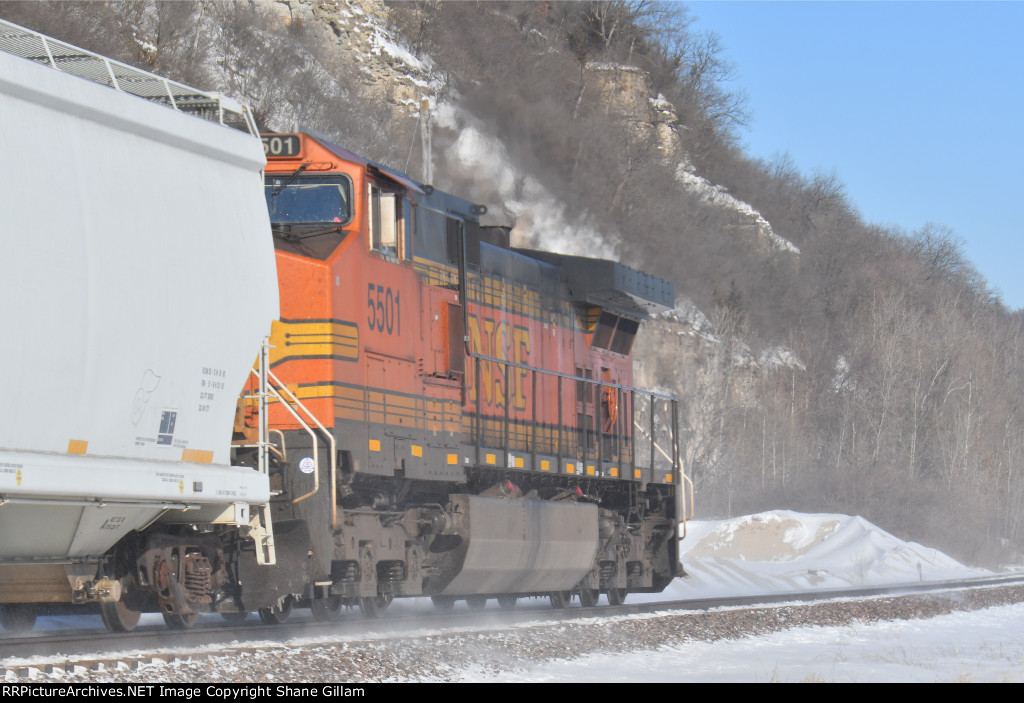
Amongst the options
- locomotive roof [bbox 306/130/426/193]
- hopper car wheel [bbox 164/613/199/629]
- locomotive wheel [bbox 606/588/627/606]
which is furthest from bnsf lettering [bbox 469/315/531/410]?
hopper car wheel [bbox 164/613/199/629]

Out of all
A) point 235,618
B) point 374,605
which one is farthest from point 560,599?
point 235,618

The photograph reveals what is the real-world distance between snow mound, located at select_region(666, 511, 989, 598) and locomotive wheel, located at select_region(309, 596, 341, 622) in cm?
1338

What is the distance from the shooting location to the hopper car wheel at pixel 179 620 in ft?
32.1

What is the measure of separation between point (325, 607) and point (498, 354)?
4031mm

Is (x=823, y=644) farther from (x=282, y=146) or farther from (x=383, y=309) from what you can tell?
(x=282, y=146)

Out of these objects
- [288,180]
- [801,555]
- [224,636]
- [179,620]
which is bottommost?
[801,555]

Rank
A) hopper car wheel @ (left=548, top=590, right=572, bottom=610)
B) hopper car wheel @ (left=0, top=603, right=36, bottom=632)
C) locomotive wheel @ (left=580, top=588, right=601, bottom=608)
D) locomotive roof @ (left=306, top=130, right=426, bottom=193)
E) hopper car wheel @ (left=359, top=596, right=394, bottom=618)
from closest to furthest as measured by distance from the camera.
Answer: hopper car wheel @ (left=0, top=603, right=36, bottom=632) < locomotive roof @ (left=306, top=130, right=426, bottom=193) < hopper car wheel @ (left=359, top=596, right=394, bottom=618) < hopper car wheel @ (left=548, top=590, right=572, bottom=610) < locomotive wheel @ (left=580, top=588, right=601, bottom=608)

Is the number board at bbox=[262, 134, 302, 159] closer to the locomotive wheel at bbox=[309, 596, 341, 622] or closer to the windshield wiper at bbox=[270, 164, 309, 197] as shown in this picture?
the windshield wiper at bbox=[270, 164, 309, 197]

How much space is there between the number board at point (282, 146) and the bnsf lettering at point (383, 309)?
1460mm

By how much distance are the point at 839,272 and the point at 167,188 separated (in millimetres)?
68548

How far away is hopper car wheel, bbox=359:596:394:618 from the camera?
A: 12.3m

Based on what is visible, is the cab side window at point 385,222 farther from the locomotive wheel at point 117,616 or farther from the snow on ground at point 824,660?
the snow on ground at point 824,660

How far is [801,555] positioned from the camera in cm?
3156

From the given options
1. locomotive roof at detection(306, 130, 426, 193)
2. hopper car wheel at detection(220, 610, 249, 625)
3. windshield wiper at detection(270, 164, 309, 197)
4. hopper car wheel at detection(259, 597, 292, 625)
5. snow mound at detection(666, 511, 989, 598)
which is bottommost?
snow mound at detection(666, 511, 989, 598)
